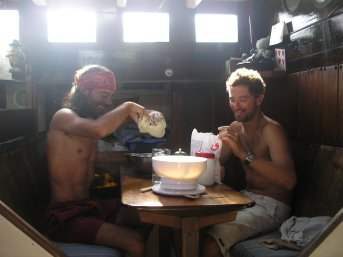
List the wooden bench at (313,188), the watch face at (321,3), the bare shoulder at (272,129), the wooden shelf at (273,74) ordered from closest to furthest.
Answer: the wooden bench at (313,188)
the bare shoulder at (272,129)
the watch face at (321,3)
the wooden shelf at (273,74)

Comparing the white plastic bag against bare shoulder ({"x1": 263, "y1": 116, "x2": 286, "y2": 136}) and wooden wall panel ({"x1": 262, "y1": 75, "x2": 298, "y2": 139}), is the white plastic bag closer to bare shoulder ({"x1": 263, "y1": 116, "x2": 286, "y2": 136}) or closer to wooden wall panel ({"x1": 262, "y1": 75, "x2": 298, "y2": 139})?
bare shoulder ({"x1": 263, "y1": 116, "x2": 286, "y2": 136})

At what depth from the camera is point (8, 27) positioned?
4.11m

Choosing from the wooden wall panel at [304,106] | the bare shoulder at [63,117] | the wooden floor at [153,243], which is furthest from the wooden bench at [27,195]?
the wooden wall panel at [304,106]

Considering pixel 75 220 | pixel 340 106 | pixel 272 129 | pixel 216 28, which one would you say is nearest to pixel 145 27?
pixel 216 28

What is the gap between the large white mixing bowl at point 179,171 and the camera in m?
1.77

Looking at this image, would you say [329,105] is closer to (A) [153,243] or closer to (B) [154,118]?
(B) [154,118]

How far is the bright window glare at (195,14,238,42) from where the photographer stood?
168 inches

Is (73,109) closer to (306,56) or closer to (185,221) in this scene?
(185,221)

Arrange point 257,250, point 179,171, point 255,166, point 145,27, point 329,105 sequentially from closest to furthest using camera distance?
1. point 179,171
2. point 257,250
3. point 255,166
4. point 329,105
5. point 145,27

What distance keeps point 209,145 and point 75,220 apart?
0.90m

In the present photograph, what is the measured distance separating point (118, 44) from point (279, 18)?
1.61 m

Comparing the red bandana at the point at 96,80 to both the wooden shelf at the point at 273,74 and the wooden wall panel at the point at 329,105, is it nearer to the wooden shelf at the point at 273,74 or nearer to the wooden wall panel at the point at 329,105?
the wooden shelf at the point at 273,74

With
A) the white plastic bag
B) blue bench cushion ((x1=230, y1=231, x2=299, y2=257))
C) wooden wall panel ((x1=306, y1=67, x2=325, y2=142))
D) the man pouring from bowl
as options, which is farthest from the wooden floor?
wooden wall panel ((x1=306, y1=67, x2=325, y2=142))

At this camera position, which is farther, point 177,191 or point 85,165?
point 85,165
